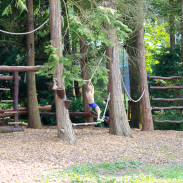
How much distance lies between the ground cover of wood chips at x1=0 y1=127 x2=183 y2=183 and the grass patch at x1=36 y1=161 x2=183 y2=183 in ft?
1.16

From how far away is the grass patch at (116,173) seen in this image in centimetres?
410

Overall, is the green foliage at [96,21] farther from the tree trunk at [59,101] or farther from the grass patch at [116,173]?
the grass patch at [116,173]

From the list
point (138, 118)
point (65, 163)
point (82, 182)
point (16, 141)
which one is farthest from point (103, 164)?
point (138, 118)

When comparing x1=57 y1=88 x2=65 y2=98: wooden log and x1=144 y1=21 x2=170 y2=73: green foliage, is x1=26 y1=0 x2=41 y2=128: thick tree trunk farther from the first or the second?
x1=144 y1=21 x2=170 y2=73: green foliage

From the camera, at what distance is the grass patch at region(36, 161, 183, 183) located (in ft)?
13.4

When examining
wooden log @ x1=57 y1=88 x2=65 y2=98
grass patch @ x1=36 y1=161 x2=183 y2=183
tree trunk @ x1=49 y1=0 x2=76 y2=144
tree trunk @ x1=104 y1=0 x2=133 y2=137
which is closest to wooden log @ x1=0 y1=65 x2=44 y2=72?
tree trunk @ x1=49 y1=0 x2=76 y2=144

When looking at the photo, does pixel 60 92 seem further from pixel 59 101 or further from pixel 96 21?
pixel 96 21

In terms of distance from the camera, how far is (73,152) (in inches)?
250

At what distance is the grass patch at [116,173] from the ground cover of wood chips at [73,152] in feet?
1.16

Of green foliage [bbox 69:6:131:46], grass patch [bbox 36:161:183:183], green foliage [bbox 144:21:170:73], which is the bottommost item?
grass patch [bbox 36:161:183:183]

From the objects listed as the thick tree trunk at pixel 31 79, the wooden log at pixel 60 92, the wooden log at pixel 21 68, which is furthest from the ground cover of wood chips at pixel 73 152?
the wooden log at pixel 21 68

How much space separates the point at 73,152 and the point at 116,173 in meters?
1.70

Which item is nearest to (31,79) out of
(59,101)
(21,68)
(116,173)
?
(21,68)

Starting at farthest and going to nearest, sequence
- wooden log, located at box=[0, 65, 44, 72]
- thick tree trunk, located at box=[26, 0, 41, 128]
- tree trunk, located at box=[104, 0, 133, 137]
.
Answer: thick tree trunk, located at box=[26, 0, 41, 128] → tree trunk, located at box=[104, 0, 133, 137] → wooden log, located at box=[0, 65, 44, 72]
